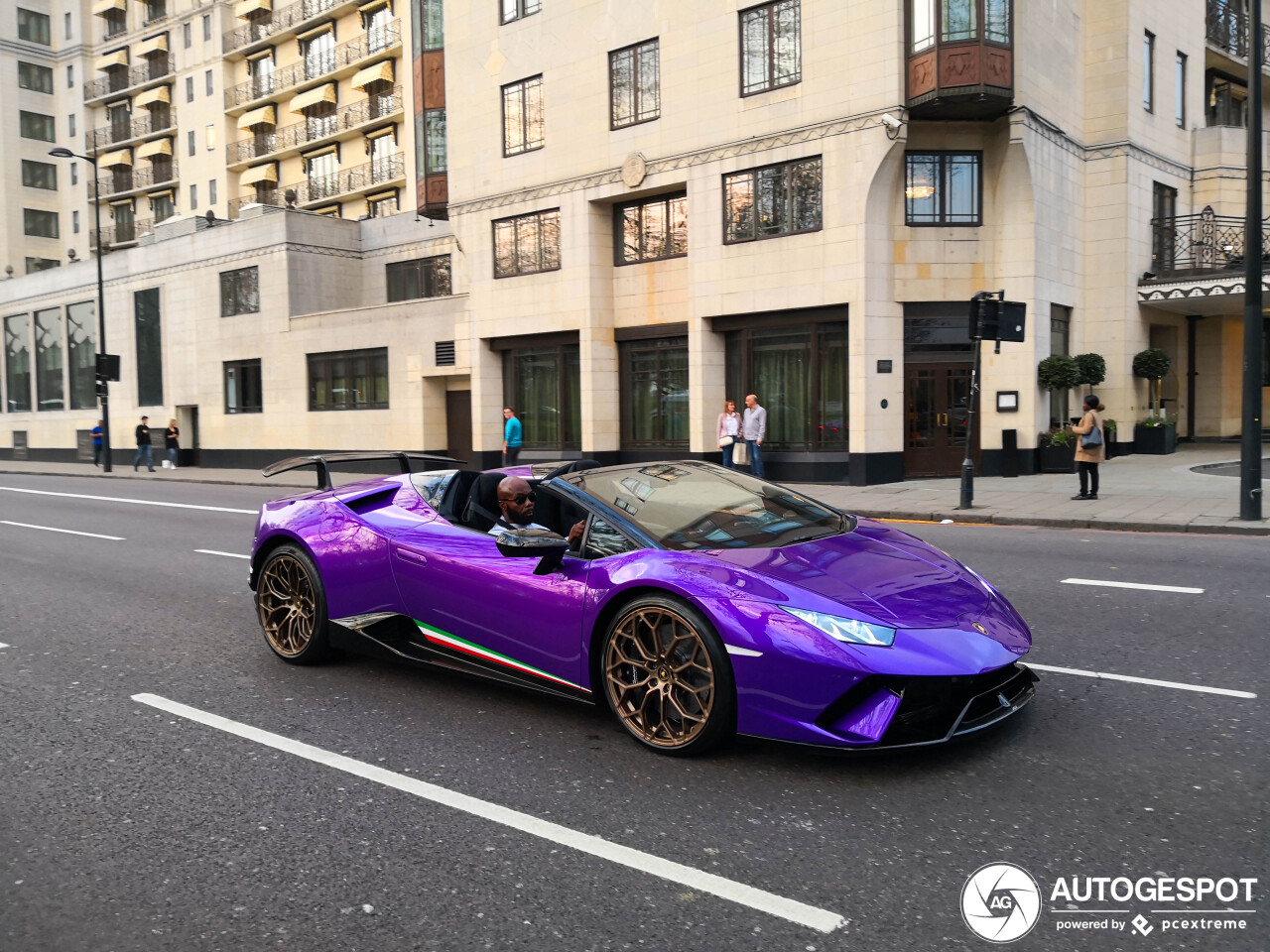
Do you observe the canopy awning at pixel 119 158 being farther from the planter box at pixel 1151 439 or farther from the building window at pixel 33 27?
the planter box at pixel 1151 439

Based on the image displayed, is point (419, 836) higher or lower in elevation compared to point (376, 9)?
lower

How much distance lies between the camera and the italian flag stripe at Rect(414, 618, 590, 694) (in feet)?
15.8

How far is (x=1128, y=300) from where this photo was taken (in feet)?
77.7

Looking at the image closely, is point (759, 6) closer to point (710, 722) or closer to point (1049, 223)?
point (1049, 223)

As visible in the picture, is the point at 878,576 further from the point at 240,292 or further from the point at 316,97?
the point at 316,97

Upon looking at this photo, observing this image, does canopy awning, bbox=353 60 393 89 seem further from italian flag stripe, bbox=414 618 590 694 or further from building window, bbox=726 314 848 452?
italian flag stripe, bbox=414 618 590 694

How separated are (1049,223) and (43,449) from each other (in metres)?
44.1

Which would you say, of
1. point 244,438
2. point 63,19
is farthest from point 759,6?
point 63,19

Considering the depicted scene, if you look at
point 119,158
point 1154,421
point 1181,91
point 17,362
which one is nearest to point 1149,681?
point 1154,421

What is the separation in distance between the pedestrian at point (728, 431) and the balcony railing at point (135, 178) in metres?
45.3

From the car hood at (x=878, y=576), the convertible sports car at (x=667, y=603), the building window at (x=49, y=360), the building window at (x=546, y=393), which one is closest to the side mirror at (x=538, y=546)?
the convertible sports car at (x=667, y=603)

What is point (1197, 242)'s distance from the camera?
25.7 m

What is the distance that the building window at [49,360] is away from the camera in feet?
146

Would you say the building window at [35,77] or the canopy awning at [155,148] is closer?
the canopy awning at [155,148]
